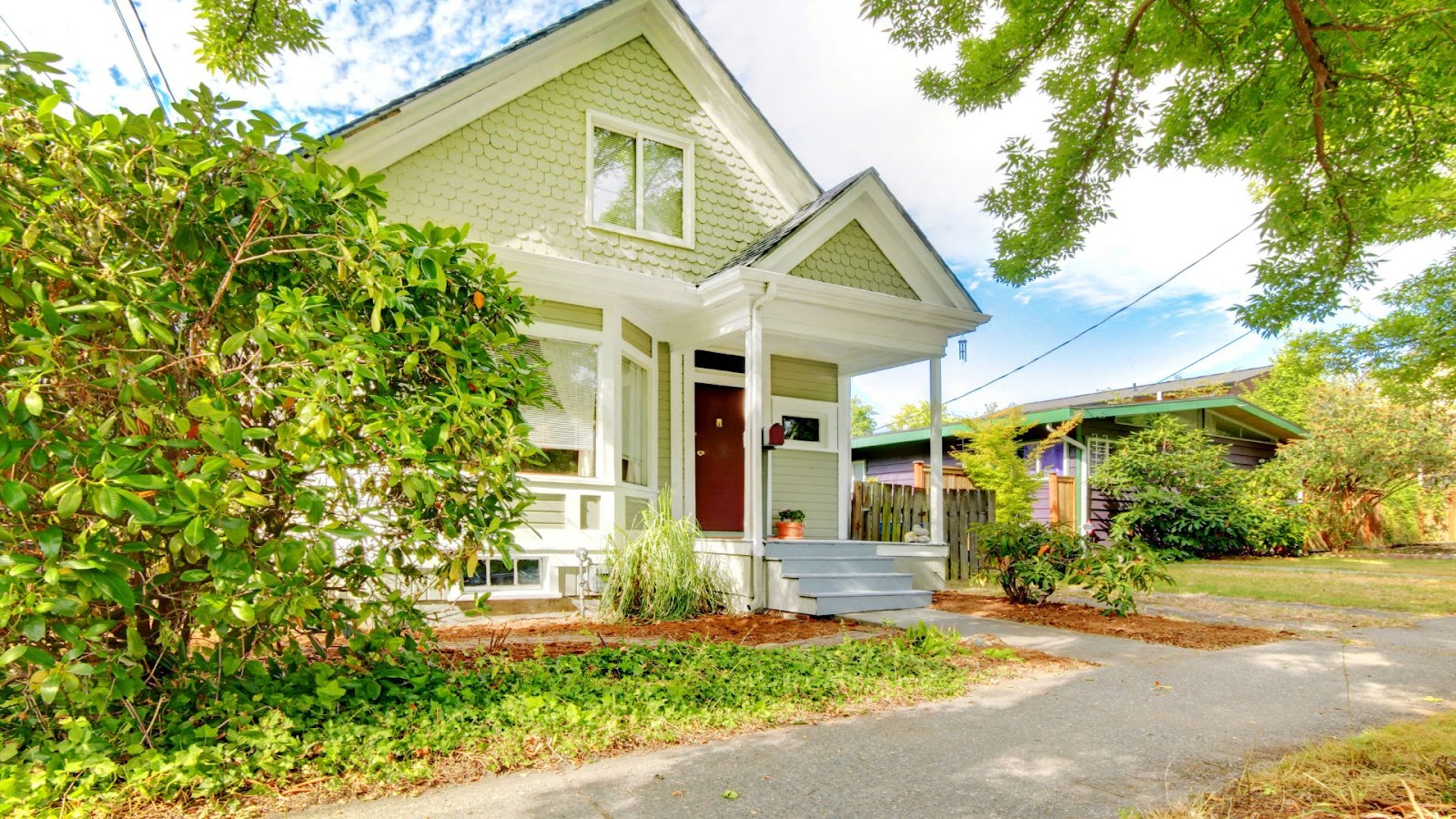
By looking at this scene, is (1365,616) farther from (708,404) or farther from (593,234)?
(593,234)

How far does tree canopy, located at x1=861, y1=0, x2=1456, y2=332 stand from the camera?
5.09 meters

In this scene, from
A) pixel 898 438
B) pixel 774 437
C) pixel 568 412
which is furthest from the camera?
pixel 898 438

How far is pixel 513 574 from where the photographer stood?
811 centimetres

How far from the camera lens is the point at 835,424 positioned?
11328 millimetres

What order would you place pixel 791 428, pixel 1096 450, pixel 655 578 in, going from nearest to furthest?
pixel 655 578 → pixel 791 428 → pixel 1096 450

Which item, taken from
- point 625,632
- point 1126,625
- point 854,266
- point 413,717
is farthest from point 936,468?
point 413,717

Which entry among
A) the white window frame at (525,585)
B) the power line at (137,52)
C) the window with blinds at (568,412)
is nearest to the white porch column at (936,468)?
the window with blinds at (568,412)

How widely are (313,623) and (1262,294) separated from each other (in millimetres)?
6872

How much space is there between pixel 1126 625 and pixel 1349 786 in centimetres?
472

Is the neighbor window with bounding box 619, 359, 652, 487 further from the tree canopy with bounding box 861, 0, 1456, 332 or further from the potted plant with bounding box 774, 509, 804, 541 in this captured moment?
the tree canopy with bounding box 861, 0, 1456, 332

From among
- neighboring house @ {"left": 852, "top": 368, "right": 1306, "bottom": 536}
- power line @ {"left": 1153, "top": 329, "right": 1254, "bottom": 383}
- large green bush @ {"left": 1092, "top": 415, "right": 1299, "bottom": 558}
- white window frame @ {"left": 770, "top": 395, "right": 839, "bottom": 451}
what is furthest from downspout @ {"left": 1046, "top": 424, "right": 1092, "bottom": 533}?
power line @ {"left": 1153, "top": 329, "right": 1254, "bottom": 383}

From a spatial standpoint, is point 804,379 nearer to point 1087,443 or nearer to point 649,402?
point 649,402

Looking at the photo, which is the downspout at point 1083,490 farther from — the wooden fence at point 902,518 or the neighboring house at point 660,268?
the neighboring house at point 660,268

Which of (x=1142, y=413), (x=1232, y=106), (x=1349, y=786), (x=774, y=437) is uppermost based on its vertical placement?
(x=1232, y=106)
